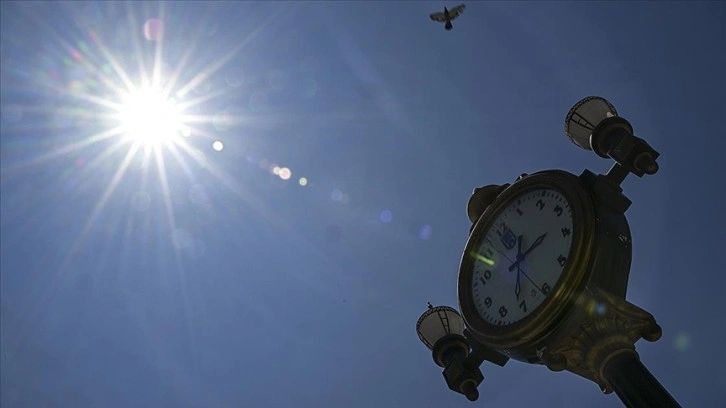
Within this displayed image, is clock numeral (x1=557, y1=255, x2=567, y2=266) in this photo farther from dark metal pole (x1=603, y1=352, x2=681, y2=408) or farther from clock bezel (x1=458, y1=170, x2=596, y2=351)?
dark metal pole (x1=603, y1=352, x2=681, y2=408)

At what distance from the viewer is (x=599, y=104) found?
7.80 metres

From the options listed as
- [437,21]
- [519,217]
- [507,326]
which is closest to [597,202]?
[519,217]

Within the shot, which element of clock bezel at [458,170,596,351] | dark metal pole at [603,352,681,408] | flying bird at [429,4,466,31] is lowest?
dark metal pole at [603,352,681,408]

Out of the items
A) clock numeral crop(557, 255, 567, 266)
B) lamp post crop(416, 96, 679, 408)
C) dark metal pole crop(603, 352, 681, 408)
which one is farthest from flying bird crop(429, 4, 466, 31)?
dark metal pole crop(603, 352, 681, 408)

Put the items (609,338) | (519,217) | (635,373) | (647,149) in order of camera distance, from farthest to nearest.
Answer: (519,217) → (647,149) → (609,338) → (635,373)

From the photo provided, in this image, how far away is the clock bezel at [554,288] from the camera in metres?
6.80

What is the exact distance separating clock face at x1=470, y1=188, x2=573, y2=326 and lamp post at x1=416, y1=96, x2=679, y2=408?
0.02 m

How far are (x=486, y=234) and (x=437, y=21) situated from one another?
13.2 metres

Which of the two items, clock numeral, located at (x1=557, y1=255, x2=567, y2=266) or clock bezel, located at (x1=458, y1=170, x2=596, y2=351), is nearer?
clock bezel, located at (x1=458, y1=170, x2=596, y2=351)

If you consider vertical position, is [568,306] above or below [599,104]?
below

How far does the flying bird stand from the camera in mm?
19594

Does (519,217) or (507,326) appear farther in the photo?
(519,217)

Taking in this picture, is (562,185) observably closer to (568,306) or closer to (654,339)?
(568,306)

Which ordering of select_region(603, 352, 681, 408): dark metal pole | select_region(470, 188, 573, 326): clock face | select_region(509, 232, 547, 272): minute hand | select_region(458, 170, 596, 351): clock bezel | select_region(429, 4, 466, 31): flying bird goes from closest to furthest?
1. select_region(603, 352, 681, 408): dark metal pole
2. select_region(458, 170, 596, 351): clock bezel
3. select_region(470, 188, 573, 326): clock face
4. select_region(509, 232, 547, 272): minute hand
5. select_region(429, 4, 466, 31): flying bird
